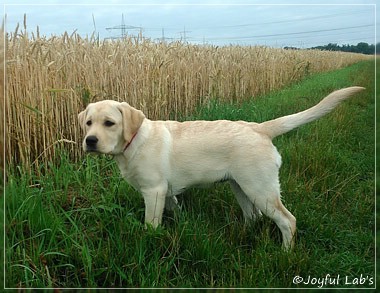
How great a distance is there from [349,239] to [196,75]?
19.5ft

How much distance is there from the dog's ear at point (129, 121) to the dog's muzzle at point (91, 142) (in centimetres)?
26

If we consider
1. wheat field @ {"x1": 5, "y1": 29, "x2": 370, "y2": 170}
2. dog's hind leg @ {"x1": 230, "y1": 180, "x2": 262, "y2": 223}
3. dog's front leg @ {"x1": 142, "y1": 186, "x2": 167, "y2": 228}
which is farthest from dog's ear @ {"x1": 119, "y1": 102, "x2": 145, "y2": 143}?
dog's hind leg @ {"x1": 230, "y1": 180, "x2": 262, "y2": 223}

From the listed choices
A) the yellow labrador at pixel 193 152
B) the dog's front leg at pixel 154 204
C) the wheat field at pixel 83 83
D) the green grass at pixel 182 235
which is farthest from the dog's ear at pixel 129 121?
the wheat field at pixel 83 83

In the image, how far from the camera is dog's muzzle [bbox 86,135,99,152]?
3.07 meters

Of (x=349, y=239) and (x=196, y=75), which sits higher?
(x=196, y=75)

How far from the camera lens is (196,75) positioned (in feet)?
28.1

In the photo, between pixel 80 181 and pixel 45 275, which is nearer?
pixel 45 275

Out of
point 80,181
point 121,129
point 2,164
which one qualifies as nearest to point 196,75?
point 80,181

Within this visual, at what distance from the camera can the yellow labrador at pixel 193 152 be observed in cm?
313

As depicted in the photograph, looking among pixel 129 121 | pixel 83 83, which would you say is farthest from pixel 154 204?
pixel 83 83

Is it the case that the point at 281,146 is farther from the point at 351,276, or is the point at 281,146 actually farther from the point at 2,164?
the point at 2,164

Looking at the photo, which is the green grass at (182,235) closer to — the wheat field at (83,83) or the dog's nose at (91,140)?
the wheat field at (83,83)

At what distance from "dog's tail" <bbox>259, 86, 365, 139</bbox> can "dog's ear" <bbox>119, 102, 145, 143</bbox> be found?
1061 mm

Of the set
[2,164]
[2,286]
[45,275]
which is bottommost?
[45,275]
